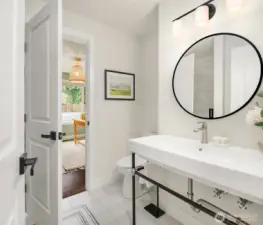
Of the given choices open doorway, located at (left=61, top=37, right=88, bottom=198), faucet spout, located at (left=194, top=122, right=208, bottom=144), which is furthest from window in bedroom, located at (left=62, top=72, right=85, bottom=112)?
faucet spout, located at (left=194, top=122, right=208, bottom=144)

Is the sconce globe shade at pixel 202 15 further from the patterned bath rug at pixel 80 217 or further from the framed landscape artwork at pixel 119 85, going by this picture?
the patterned bath rug at pixel 80 217

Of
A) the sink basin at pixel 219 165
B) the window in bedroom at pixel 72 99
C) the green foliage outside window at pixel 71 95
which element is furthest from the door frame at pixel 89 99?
the green foliage outside window at pixel 71 95

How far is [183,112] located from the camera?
5.56ft

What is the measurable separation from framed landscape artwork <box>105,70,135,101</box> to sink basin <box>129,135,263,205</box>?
1124mm

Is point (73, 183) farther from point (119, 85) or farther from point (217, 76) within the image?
point (217, 76)

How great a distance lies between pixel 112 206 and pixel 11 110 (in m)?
1.74

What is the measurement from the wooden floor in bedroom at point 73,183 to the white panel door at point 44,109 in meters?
0.58

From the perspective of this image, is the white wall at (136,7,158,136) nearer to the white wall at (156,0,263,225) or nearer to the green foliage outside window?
the white wall at (156,0,263,225)

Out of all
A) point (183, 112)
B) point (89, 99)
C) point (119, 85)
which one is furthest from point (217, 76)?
point (89, 99)

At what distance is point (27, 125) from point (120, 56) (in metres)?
1.57

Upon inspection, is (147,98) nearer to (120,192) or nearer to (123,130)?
(123,130)

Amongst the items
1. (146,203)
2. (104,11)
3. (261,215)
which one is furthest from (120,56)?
(261,215)

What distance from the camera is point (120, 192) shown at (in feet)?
7.33

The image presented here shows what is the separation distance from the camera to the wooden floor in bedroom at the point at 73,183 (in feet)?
7.27
